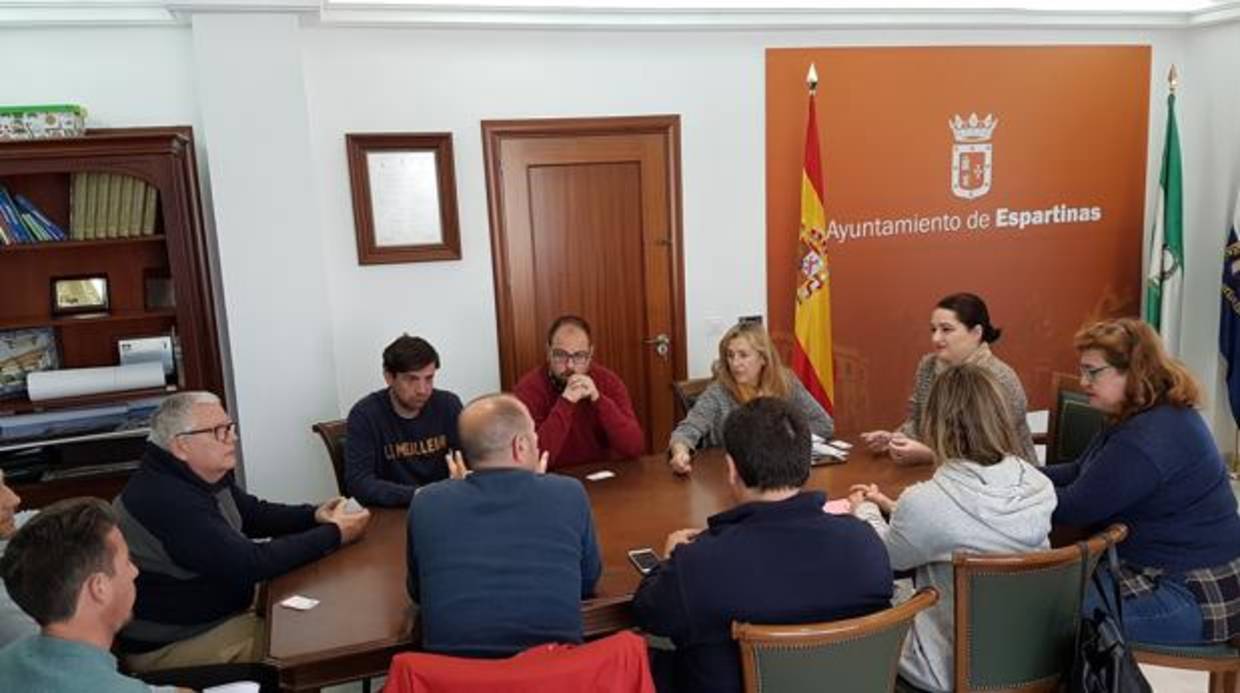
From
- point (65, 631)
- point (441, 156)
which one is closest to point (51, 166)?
point (441, 156)

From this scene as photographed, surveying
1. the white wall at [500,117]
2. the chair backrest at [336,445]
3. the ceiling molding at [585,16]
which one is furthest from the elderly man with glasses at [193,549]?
the ceiling molding at [585,16]

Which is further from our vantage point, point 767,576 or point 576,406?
point 576,406

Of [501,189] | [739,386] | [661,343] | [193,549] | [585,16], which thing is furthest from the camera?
[661,343]

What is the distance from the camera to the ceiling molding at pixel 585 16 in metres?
3.39

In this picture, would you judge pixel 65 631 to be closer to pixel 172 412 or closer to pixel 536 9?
pixel 172 412

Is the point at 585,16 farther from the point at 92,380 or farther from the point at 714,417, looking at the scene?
the point at 92,380

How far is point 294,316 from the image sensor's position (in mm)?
3645

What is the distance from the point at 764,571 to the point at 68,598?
48.4 inches

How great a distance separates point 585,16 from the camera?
3.89 meters

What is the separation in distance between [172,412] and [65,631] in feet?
2.67

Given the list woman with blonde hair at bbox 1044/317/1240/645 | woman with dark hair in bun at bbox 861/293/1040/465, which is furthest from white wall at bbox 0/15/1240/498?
woman with blonde hair at bbox 1044/317/1240/645

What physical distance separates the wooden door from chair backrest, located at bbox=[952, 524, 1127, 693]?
2.50 metres

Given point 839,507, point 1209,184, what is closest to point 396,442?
point 839,507

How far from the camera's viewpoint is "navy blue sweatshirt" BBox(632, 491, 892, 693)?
1654 millimetres
